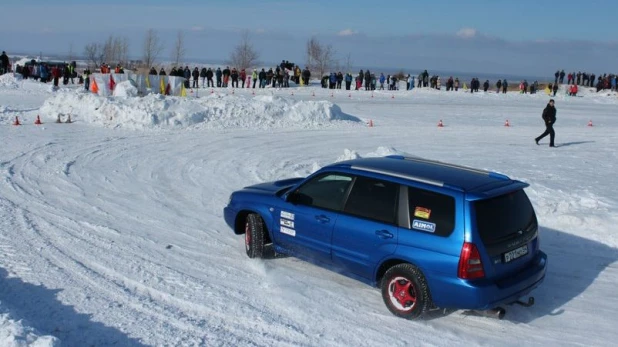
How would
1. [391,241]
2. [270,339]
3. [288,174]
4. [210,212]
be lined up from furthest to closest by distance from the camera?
1. [288,174]
2. [210,212]
3. [391,241]
4. [270,339]

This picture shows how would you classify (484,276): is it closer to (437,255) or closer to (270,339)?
(437,255)

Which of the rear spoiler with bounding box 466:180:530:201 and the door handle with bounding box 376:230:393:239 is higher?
the rear spoiler with bounding box 466:180:530:201

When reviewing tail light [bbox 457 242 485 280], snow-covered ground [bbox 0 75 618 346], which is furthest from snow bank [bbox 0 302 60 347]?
tail light [bbox 457 242 485 280]

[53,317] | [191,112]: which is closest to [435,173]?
[53,317]

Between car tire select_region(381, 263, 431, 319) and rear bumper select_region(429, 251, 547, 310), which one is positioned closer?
rear bumper select_region(429, 251, 547, 310)

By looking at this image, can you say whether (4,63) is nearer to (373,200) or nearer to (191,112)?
(191,112)

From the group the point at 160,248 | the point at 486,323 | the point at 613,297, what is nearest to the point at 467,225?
the point at 486,323

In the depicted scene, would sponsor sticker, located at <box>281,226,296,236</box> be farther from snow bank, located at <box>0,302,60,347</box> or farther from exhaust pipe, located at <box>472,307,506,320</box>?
snow bank, located at <box>0,302,60,347</box>

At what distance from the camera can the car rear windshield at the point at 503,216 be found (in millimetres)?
6176

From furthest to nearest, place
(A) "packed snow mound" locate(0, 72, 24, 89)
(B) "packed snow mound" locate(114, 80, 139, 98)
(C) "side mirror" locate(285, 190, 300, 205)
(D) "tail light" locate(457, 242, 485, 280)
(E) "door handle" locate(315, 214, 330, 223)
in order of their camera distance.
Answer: (A) "packed snow mound" locate(0, 72, 24, 89) → (B) "packed snow mound" locate(114, 80, 139, 98) → (C) "side mirror" locate(285, 190, 300, 205) → (E) "door handle" locate(315, 214, 330, 223) → (D) "tail light" locate(457, 242, 485, 280)

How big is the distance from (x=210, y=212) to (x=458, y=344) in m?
6.02

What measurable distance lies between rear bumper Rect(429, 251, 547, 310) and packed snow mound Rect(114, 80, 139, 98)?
2211 cm

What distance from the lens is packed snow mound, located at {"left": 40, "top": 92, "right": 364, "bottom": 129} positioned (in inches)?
842

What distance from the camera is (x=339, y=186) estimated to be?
287 inches
